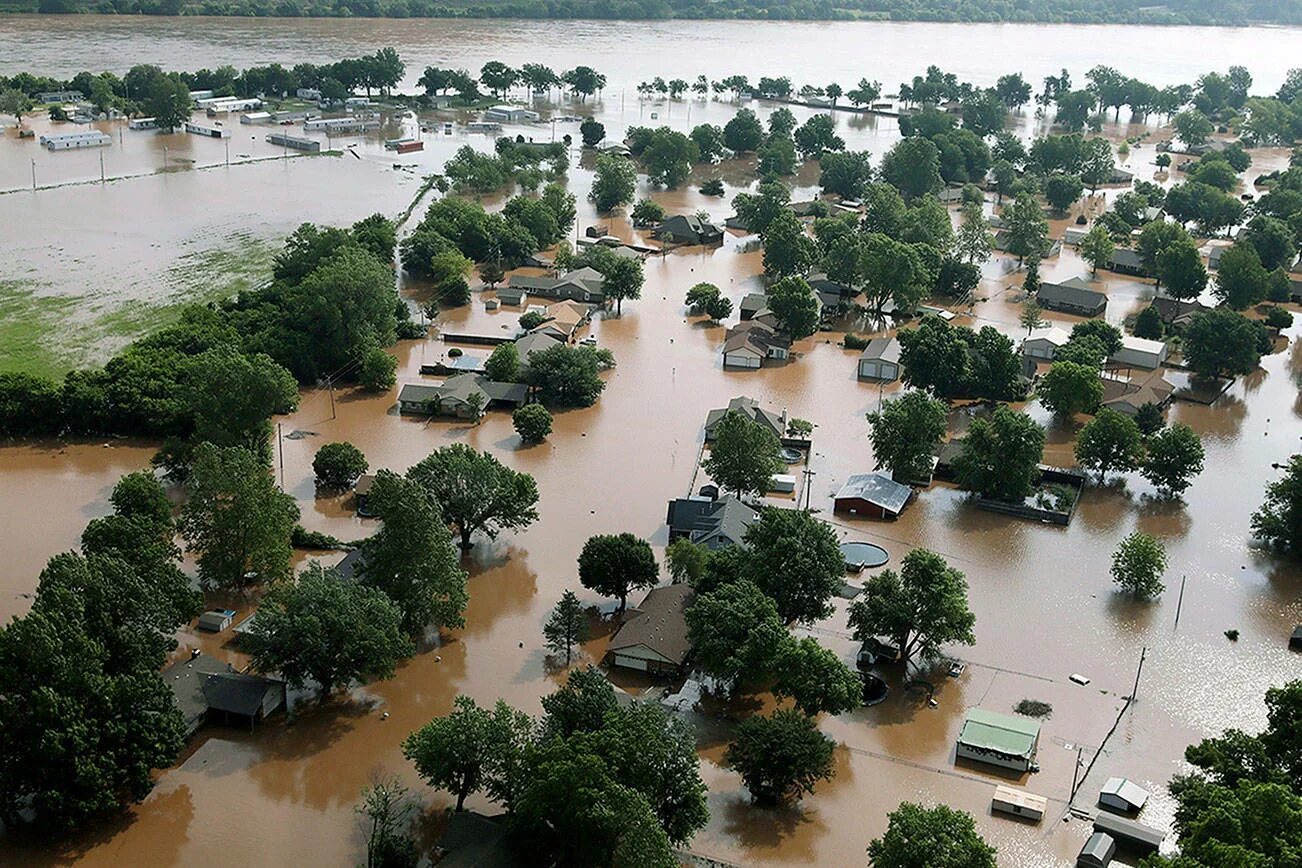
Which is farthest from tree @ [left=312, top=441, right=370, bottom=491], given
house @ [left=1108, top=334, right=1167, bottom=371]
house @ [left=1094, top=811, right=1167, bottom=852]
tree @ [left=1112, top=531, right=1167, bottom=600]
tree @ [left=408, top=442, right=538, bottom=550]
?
house @ [left=1108, top=334, right=1167, bottom=371]

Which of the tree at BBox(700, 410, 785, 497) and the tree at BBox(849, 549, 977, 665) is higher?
the tree at BBox(700, 410, 785, 497)

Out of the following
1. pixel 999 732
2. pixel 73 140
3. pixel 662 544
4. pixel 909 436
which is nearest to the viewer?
pixel 999 732

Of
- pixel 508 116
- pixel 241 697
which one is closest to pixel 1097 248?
pixel 508 116

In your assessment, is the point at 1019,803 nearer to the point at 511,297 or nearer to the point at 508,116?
the point at 511,297

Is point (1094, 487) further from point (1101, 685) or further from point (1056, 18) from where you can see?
point (1056, 18)

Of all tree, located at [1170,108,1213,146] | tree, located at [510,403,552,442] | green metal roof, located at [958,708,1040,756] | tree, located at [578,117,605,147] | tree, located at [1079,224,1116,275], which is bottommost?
green metal roof, located at [958,708,1040,756]

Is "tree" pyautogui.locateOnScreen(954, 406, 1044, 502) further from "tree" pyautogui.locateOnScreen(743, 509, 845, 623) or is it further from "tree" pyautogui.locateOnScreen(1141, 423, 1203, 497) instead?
"tree" pyautogui.locateOnScreen(743, 509, 845, 623)
